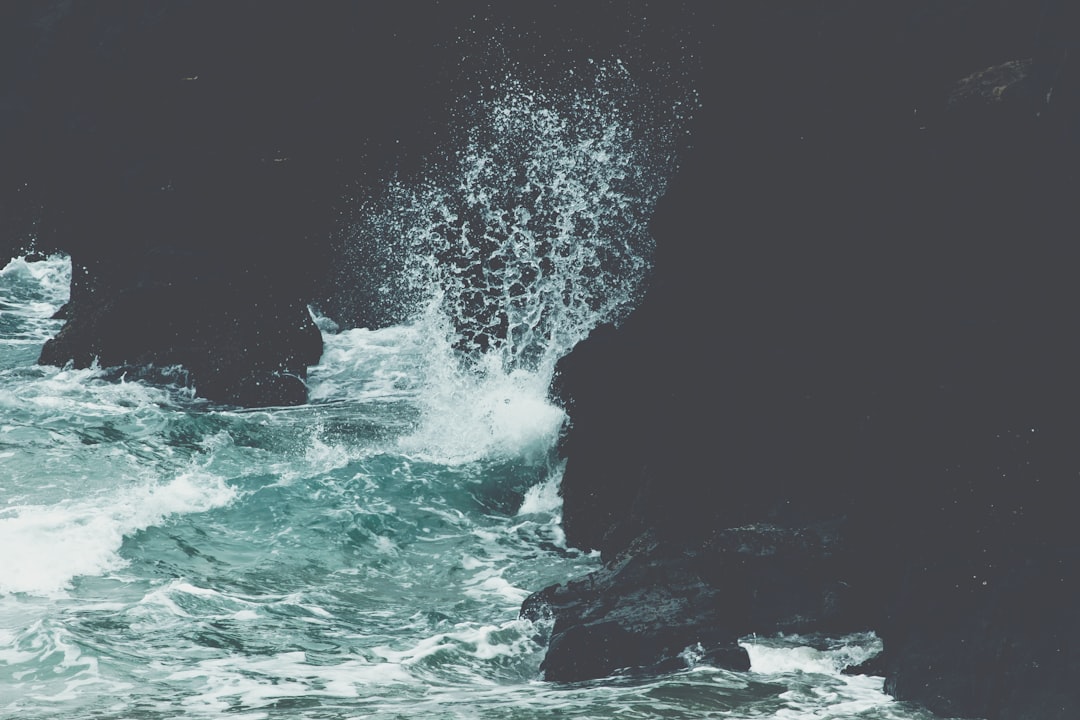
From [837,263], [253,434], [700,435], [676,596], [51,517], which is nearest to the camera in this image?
[676,596]

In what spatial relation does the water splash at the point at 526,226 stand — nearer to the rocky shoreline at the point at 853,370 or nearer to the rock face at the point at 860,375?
the rocky shoreline at the point at 853,370

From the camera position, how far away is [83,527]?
10047 mm

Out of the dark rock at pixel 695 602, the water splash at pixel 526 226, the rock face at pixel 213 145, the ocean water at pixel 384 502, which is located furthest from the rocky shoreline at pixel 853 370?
the rock face at pixel 213 145

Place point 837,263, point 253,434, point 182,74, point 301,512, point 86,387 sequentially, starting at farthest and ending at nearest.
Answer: point 182,74 < point 86,387 < point 253,434 < point 301,512 < point 837,263

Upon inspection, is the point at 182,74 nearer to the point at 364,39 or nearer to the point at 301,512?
the point at 364,39

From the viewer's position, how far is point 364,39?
18.1 m

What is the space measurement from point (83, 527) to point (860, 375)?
21.8 feet

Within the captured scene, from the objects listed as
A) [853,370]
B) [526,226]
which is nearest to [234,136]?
[526,226]

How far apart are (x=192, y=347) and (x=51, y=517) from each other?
5.46 meters

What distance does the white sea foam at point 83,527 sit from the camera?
898 cm

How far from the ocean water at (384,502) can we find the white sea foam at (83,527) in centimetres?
3

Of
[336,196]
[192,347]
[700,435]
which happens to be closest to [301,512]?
[700,435]

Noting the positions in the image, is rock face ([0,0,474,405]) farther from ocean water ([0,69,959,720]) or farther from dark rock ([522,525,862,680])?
dark rock ([522,525,862,680])

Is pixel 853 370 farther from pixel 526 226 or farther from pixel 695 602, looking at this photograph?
pixel 526 226
